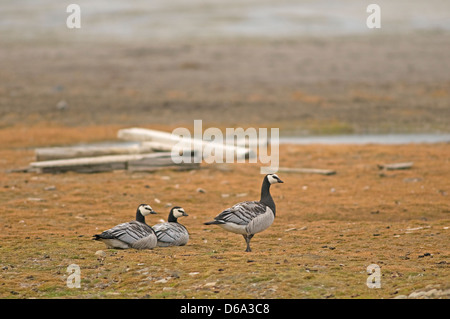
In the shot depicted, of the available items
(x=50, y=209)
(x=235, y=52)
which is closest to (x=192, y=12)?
(x=235, y=52)

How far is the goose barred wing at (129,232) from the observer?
412 inches

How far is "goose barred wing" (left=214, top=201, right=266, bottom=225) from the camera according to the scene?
10336 mm

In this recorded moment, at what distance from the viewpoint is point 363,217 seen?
13.8 m

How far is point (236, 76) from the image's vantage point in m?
39.3

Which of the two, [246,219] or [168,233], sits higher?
[246,219]

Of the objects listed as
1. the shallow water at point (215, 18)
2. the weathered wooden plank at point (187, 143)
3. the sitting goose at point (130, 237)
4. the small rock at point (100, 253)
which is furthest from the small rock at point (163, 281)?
the shallow water at point (215, 18)

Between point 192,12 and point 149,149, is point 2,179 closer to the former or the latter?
→ point 149,149

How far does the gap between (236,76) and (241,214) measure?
Result: 29455mm

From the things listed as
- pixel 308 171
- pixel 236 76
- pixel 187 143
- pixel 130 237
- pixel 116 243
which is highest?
pixel 236 76

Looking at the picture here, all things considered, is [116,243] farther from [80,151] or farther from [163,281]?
[80,151]

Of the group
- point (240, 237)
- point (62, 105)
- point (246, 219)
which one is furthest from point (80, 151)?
point (62, 105)

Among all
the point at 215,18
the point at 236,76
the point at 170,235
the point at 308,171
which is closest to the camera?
the point at 170,235

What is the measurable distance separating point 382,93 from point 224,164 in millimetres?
18251
